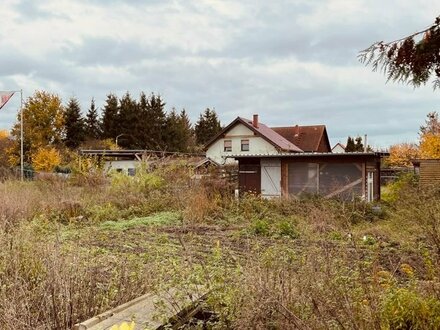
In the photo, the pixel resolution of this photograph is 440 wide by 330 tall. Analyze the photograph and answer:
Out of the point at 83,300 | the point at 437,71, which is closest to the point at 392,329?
the point at 437,71

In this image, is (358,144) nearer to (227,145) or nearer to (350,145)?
(350,145)

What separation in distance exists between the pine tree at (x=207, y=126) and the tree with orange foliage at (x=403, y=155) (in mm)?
24567

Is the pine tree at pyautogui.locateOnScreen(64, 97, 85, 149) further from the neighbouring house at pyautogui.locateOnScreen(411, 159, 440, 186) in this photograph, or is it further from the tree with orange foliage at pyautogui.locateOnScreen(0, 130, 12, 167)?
the neighbouring house at pyautogui.locateOnScreen(411, 159, 440, 186)

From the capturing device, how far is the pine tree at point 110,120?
44.5 metres

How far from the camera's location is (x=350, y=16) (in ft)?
15.4

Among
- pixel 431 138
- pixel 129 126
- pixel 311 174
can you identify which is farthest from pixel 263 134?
pixel 129 126

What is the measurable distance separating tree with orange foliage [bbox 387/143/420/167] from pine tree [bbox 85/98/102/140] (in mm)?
27693

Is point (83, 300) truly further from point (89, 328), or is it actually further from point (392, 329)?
point (392, 329)

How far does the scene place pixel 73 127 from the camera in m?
41.3

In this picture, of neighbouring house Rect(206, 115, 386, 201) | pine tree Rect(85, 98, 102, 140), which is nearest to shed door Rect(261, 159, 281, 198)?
neighbouring house Rect(206, 115, 386, 201)

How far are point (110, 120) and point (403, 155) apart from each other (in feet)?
90.0

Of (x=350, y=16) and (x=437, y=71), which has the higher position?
(x=350, y=16)

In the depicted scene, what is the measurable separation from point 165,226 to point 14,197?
408cm

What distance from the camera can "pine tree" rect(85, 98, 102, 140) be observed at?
44.4 m
